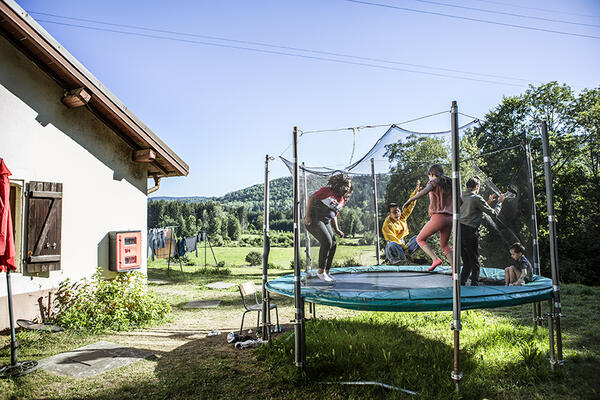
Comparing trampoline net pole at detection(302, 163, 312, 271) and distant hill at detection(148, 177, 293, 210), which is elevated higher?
distant hill at detection(148, 177, 293, 210)

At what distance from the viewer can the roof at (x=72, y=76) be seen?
4.70m

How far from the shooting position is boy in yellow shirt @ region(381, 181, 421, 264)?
4875mm

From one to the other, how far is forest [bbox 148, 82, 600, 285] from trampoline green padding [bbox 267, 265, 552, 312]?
0.60m

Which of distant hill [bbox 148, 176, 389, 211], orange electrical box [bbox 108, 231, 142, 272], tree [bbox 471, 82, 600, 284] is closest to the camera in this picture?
distant hill [bbox 148, 176, 389, 211]

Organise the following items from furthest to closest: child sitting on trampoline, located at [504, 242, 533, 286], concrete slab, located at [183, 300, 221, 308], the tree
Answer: the tree, concrete slab, located at [183, 300, 221, 308], child sitting on trampoline, located at [504, 242, 533, 286]

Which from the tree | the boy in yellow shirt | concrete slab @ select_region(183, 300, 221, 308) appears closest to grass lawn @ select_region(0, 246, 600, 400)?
the boy in yellow shirt

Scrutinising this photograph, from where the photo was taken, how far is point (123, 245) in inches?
234

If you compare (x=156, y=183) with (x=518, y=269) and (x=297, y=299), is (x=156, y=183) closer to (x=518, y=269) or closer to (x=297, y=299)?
(x=297, y=299)

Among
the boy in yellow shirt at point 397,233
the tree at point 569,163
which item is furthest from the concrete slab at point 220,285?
the tree at point 569,163

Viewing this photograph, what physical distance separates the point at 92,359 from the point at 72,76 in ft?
11.9

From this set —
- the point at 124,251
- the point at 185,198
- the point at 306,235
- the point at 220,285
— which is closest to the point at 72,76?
the point at 124,251

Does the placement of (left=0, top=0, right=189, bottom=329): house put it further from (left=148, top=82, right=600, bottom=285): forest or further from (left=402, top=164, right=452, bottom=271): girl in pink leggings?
(left=402, top=164, right=452, bottom=271): girl in pink leggings

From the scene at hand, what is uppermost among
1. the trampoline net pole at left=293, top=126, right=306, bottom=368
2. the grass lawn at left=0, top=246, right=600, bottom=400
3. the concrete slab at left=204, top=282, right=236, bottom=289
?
the trampoline net pole at left=293, top=126, right=306, bottom=368

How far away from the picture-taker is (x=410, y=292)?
3.88 m
